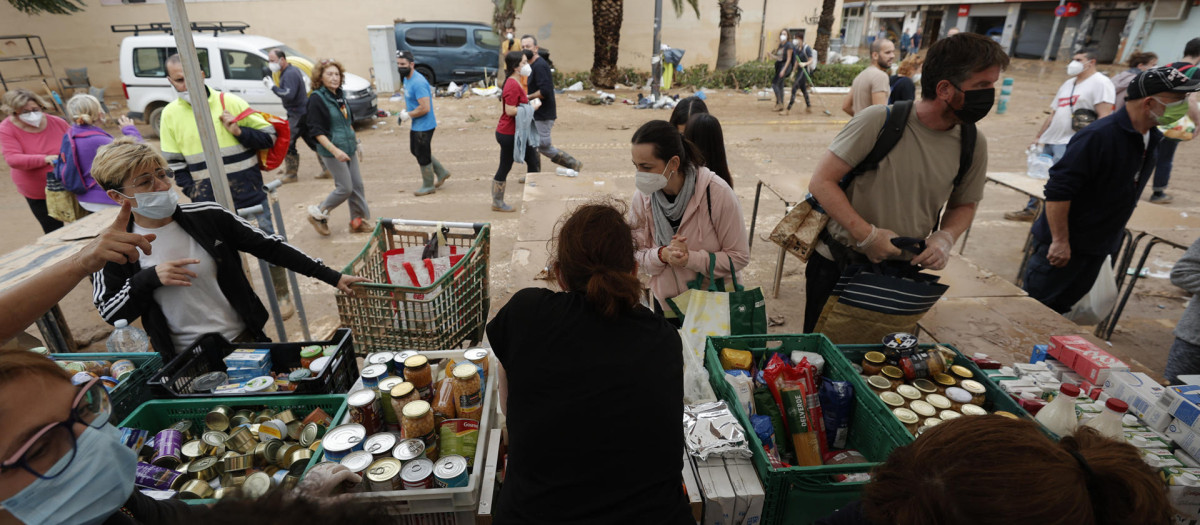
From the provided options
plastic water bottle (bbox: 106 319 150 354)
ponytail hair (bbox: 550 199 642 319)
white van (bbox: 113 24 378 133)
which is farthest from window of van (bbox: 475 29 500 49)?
ponytail hair (bbox: 550 199 642 319)

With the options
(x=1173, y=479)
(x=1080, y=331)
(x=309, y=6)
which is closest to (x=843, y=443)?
(x=1173, y=479)

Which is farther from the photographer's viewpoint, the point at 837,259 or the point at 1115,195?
the point at 1115,195

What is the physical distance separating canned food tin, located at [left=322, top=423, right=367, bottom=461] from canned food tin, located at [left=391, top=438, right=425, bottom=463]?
13 centimetres

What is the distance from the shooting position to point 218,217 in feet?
8.70

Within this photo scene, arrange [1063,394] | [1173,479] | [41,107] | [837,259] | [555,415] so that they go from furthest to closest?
1. [41,107]
2. [837,259]
3. [1063,394]
4. [1173,479]
5. [555,415]

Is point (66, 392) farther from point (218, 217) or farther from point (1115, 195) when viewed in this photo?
point (1115, 195)

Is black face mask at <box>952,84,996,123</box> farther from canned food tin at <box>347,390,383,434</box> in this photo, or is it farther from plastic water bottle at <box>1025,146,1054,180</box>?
plastic water bottle at <box>1025,146,1054,180</box>

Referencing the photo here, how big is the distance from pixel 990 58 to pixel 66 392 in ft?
10.8

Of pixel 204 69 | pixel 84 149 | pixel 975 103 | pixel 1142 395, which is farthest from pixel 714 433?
pixel 204 69

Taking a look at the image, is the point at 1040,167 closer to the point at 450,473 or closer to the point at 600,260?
the point at 600,260

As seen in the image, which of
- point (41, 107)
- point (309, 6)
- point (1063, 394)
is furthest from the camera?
point (309, 6)

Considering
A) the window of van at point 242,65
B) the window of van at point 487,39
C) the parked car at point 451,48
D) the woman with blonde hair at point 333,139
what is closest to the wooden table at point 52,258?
the woman with blonde hair at point 333,139

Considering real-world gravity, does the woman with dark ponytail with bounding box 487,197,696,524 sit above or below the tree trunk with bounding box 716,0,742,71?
below

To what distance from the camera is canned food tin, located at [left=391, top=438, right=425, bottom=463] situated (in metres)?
1.91
